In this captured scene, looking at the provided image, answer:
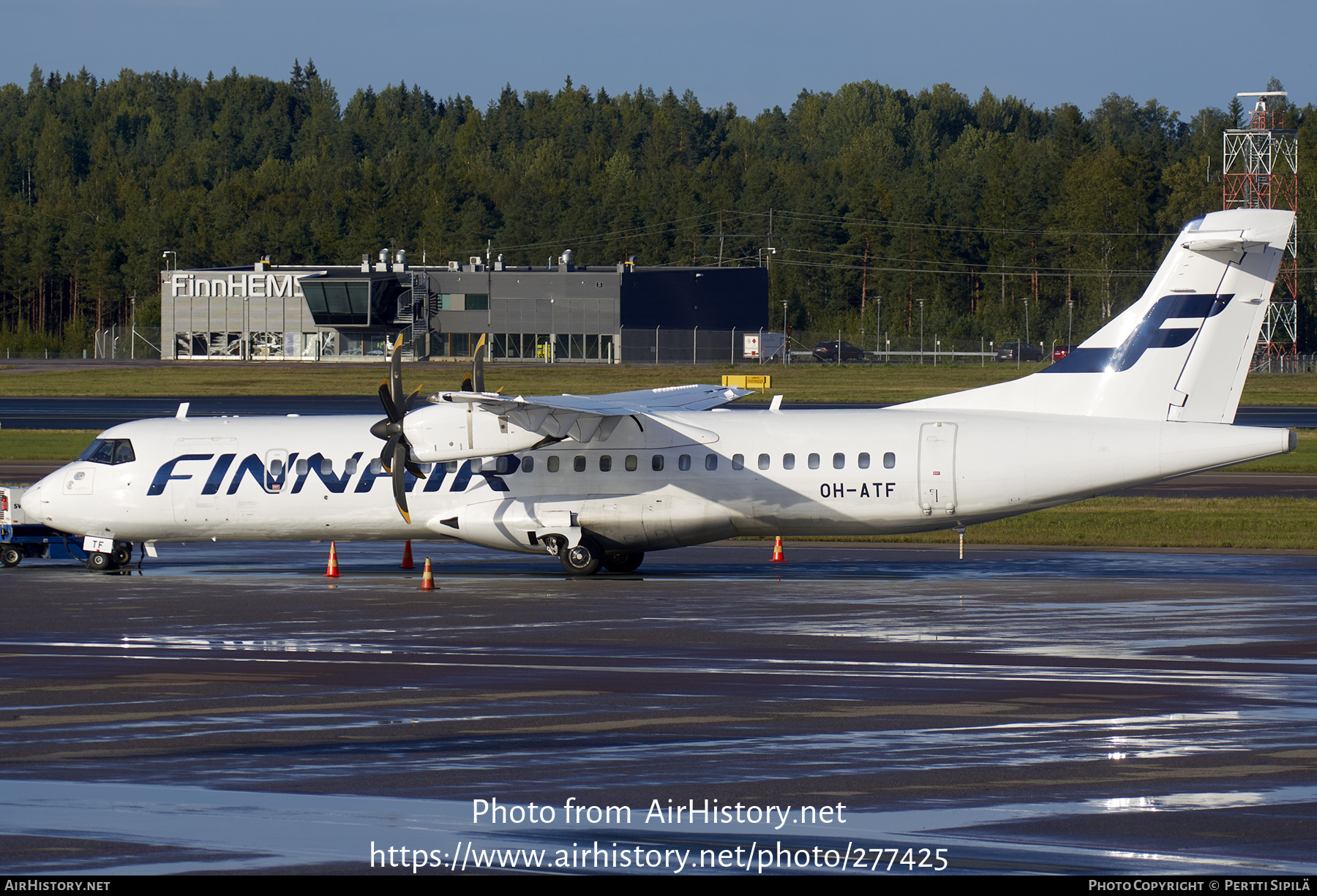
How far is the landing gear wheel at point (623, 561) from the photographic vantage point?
2698 cm

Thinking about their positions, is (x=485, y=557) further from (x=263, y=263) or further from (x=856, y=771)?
(x=263, y=263)

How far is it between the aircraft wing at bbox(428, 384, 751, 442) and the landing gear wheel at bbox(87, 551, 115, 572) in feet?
26.0

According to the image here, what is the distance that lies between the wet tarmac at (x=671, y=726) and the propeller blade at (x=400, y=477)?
1504 millimetres

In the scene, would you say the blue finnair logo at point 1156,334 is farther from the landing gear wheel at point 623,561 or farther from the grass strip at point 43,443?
the grass strip at point 43,443

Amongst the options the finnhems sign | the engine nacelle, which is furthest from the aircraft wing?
the finnhems sign

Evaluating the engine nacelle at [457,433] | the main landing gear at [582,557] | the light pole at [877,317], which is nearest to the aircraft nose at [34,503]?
the engine nacelle at [457,433]

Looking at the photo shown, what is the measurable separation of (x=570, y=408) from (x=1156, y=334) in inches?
397

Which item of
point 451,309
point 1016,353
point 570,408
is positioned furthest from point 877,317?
point 570,408

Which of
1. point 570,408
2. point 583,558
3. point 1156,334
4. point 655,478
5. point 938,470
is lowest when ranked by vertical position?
point 583,558

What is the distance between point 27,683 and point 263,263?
396 feet

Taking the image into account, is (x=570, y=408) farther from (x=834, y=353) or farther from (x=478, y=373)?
(x=834, y=353)

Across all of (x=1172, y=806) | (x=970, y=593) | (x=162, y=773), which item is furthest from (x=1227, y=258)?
(x=162, y=773)

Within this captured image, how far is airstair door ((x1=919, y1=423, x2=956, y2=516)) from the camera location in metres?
24.3

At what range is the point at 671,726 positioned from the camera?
13742mm
